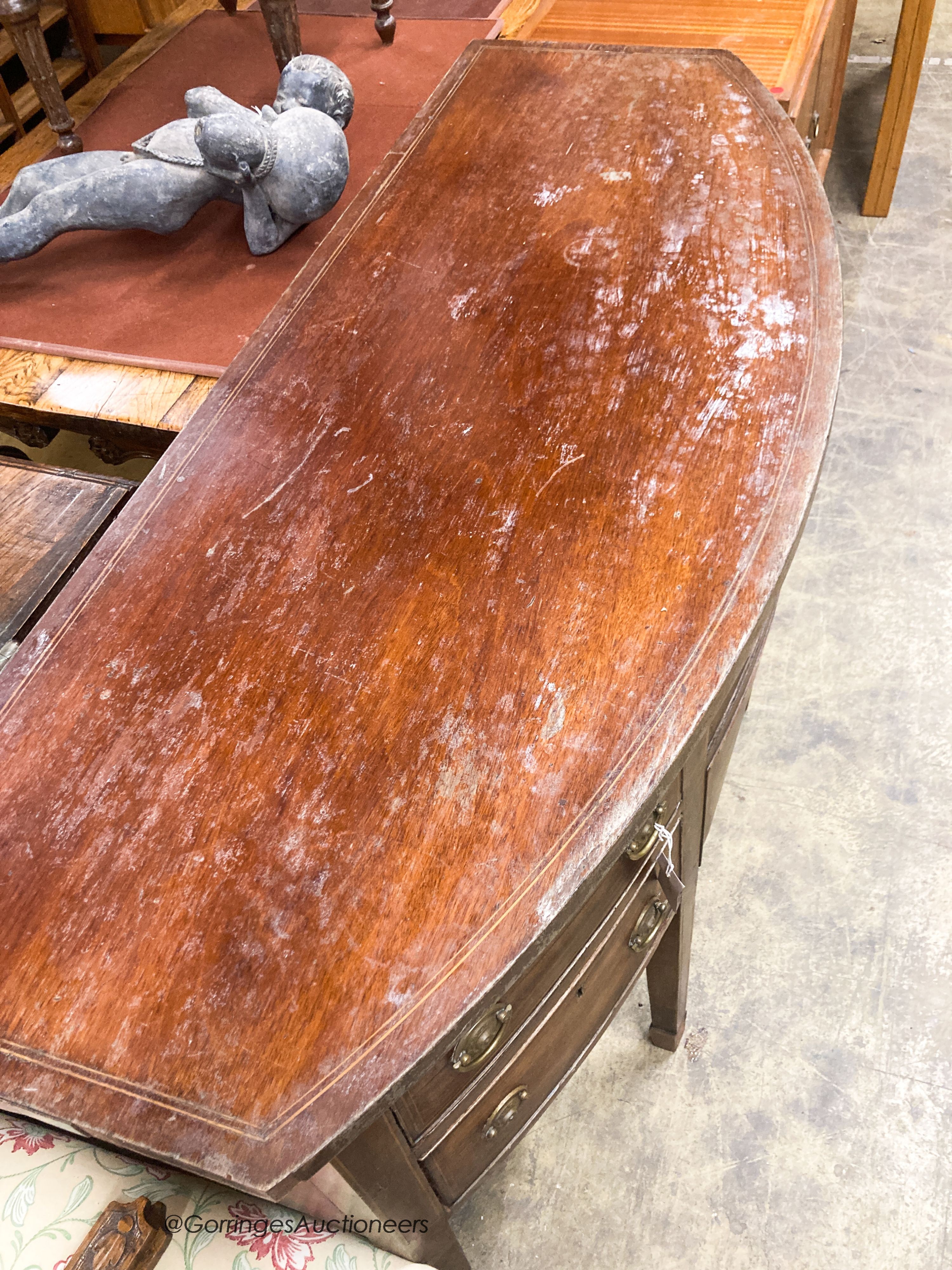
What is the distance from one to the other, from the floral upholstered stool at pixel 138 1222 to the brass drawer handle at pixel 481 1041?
0.23 meters

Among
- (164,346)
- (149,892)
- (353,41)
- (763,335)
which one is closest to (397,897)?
(149,892)

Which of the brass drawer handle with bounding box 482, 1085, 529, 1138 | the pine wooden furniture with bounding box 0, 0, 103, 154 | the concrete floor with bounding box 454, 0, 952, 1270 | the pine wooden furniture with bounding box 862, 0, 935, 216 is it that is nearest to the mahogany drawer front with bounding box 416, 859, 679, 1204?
the brass drawer handle with bounding box 482, 1085, 529, 1138

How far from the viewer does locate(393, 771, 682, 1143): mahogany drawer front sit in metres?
0.70

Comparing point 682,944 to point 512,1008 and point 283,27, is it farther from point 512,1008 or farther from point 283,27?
point 283,27

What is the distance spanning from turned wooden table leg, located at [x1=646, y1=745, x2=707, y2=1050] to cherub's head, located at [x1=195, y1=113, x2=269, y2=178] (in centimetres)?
102

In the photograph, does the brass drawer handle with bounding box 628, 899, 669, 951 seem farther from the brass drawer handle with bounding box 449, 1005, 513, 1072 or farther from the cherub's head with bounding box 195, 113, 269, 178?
the cherub's head with bounding box 195, 113, 269, 178

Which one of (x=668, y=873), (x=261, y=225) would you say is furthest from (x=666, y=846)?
(x=261, y=225)

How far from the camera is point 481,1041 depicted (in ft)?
2.35

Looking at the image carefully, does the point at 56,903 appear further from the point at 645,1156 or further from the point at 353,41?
the point at 353,41

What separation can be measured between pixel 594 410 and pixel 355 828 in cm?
49

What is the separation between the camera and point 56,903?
72 centimetres

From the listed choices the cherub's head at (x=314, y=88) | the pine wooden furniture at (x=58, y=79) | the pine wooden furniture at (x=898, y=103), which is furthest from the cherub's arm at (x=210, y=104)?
the pine wooden furniture at (x=898, y=103)

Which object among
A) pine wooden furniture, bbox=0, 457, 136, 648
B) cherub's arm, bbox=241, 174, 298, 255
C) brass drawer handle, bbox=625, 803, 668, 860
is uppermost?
cherub's arm, bbox=241, 174, 298, 255

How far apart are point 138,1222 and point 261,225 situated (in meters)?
1.31
